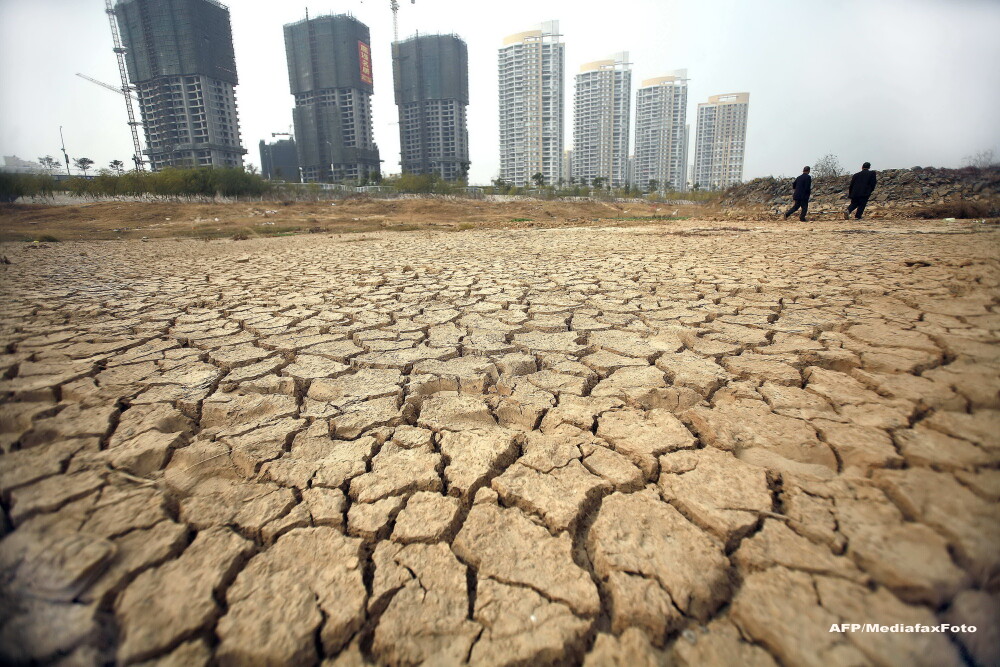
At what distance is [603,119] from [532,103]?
10.3 meters

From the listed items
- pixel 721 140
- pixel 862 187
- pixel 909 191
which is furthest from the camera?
pixel 721 140

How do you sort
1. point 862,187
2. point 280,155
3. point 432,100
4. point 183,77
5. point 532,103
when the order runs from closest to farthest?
point 862,187
point 183,77
point 532,103
point 432,100
point 280,155

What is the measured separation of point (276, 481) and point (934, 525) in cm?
176

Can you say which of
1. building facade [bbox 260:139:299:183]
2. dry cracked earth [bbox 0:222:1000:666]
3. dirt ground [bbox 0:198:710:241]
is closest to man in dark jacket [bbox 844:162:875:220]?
dirt ground [bbox 0:198:710:241]

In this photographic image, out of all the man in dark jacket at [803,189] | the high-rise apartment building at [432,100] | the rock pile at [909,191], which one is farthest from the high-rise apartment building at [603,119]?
the man in dark jacket at [803,189]

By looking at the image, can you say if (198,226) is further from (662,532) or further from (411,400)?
(662,532)

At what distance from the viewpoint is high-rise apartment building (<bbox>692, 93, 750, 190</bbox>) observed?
201 feet

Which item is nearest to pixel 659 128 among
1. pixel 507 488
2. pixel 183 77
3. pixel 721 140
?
pixel 721 140

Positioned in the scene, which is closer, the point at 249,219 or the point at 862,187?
the point at 862,187

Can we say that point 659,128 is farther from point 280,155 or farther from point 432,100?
point 280,155

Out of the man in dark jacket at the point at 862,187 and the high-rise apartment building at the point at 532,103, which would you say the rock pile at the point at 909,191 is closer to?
the man in dark jacket at the point at 862,187

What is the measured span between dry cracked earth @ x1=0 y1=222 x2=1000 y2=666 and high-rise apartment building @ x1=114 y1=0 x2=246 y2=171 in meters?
44.1

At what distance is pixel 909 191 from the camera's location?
40.9 feet

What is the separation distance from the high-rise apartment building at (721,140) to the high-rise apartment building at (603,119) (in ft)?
38.1
